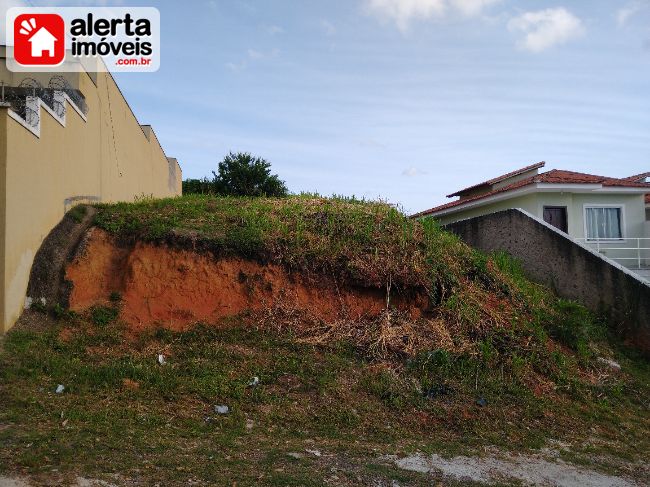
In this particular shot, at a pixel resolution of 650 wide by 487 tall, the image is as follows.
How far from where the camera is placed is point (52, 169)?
323 inches

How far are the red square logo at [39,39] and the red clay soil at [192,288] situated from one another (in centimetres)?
367

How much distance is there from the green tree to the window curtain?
13426 mm

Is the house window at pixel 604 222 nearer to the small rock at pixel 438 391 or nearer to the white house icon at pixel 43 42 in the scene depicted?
the small rock at pixel 438 391

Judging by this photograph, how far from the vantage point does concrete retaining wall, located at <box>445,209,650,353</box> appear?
9.55 metres

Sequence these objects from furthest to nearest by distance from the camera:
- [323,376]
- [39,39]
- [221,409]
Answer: [39,39] → [323,376] → [221,409]

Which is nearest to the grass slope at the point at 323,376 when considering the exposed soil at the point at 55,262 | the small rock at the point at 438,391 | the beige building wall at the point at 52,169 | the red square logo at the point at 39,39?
the small rock at the point at 438,391

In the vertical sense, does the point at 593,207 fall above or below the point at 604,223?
above

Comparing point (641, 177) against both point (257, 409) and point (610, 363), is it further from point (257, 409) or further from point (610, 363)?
point (257, 409)

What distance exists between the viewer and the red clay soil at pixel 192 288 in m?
7.93

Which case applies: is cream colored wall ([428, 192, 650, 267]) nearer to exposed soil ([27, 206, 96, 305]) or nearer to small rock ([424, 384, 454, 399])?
small rock ([424, 384, 454, 399])

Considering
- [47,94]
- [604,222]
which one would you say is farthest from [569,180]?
[47,94]

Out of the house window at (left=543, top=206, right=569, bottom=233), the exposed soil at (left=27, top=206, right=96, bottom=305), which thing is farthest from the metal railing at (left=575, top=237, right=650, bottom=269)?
the exposed soil at (left=27, top=206, right=96, bottom=305)

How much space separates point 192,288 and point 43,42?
557 cm

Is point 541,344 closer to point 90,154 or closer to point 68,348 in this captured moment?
point 68,348
